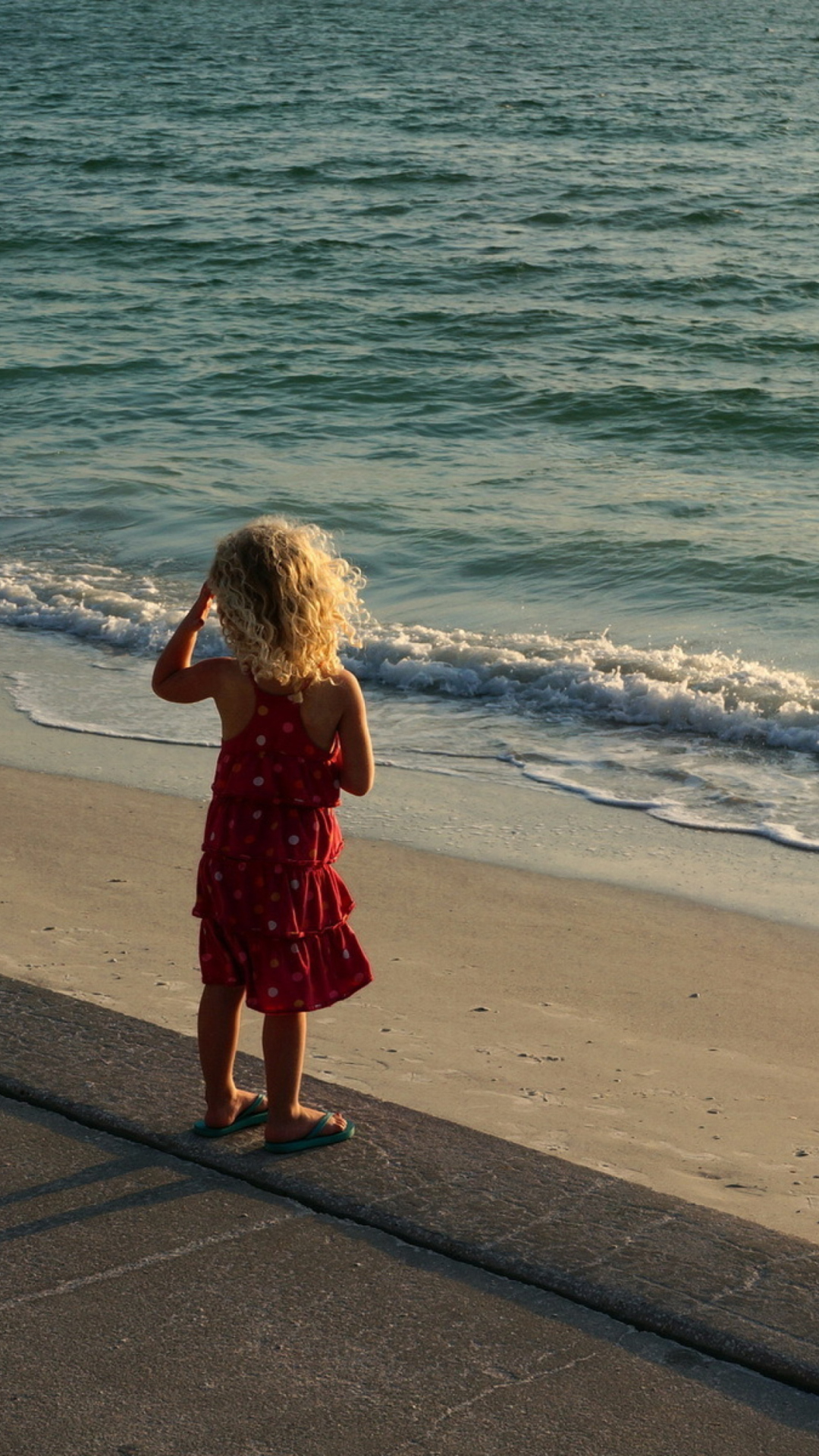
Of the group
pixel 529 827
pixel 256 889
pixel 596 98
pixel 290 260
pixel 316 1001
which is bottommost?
pixel 529 827

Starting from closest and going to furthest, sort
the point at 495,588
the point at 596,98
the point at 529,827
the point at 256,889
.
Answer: the point at 256,889 → the point at 529,827 → the point at 495,588 → the point at 596,98

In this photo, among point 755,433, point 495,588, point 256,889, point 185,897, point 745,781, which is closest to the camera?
point 256,889

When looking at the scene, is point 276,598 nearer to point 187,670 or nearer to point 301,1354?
Answer: point 187,670

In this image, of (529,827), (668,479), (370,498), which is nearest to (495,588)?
(370,498)

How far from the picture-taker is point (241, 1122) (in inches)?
132

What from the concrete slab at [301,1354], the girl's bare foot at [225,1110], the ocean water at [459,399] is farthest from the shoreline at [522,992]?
the ocean water at [459,399]

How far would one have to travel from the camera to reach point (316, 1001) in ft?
10.7

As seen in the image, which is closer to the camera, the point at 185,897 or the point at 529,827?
the point at 185,897

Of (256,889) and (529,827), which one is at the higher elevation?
(256,889)

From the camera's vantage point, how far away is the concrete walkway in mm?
→ 2373

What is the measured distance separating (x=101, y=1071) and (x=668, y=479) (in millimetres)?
10825

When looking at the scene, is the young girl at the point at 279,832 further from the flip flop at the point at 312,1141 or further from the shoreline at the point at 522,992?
the shoreline at the point at 522,992

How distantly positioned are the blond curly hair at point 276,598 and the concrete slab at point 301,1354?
106 centimetres

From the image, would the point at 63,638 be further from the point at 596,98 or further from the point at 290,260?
the point at 596,98
